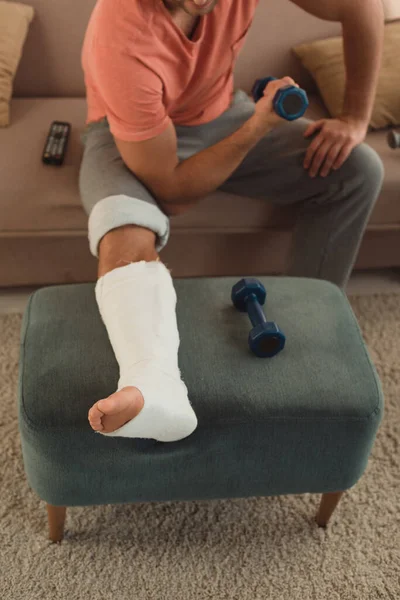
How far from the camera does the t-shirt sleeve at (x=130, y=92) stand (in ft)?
3.45

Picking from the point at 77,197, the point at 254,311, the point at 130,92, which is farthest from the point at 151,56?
the point at 254,311

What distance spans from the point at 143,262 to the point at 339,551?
639mm

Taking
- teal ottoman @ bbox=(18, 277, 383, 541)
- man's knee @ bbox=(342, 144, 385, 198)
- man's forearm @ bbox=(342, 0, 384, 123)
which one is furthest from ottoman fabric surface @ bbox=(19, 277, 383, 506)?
man's forearm @ bbox=(342, 0, 384, 123)

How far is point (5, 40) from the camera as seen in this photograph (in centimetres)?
146

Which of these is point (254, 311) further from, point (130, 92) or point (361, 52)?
point (361, 52)

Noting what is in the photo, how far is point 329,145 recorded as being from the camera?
1319 millimetres

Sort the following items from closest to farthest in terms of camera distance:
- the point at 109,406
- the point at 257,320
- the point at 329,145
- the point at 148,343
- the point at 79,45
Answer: the point at 109,406 → the point at 148,343 → the point at 257,320 → the point at 329,145 → the point at 79,45

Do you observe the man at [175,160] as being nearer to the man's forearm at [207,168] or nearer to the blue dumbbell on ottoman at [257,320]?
the man's forearm at [207,168]

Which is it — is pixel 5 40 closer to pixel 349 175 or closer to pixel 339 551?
pixel 349 175

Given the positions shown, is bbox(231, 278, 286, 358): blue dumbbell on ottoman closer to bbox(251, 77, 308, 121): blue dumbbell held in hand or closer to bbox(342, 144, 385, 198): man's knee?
bbox(251, 77, 308, 121): blue dumbbell held in hand

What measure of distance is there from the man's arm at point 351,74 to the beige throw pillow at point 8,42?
0.67 metres

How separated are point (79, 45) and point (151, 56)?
588 mm

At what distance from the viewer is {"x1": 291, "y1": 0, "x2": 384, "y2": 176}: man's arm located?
4.18 ft

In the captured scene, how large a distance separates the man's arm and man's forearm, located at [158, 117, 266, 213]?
0.24 metres
